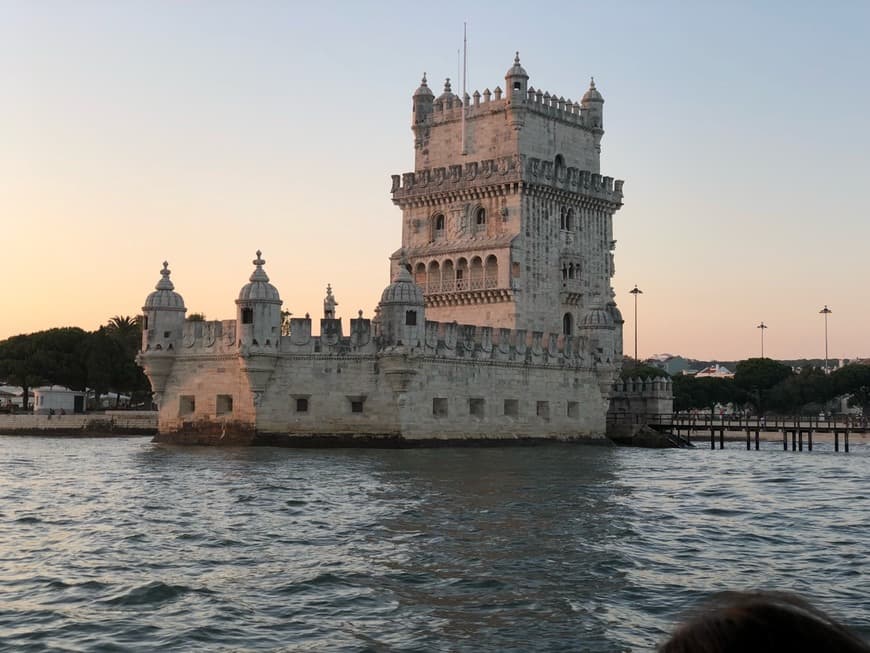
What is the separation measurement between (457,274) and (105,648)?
157 ft

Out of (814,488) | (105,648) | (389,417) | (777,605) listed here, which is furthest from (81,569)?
(389,417)

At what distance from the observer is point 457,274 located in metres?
59.1

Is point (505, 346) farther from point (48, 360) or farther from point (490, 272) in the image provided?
point (48, 360)

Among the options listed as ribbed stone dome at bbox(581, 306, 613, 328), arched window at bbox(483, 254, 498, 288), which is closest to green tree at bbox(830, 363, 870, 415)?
ribbed stone dome at bbox(581, 306, 613, 328)

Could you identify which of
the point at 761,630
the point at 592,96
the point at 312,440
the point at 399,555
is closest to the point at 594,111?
the point at 592,96

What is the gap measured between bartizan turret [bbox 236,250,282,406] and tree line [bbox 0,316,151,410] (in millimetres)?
32521

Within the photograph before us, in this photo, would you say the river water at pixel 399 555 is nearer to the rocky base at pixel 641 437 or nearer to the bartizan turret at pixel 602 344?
the bartizan turret at pixel 602 344

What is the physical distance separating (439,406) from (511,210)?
14181 mm

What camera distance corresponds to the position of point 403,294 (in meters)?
45.6

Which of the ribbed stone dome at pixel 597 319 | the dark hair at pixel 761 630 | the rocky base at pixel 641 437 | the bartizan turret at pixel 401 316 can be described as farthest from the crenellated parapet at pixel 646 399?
the dark hair at pixel 761 630

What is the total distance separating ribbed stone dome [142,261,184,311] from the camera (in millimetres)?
48188

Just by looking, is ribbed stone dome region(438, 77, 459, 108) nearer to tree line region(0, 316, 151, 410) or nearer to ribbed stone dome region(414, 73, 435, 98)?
ribbed stone dome region(414, 73, 435, 98)

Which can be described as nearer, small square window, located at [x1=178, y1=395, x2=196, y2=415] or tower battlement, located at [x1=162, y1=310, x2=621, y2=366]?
tower battlement, located at [x1=162, y1=310, x2=621, y2=366]

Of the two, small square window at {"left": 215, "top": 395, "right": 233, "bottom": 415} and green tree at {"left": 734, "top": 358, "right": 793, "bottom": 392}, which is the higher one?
green tree at {"left": 734, "top": 358, "right": 793, "bottom": 392}
